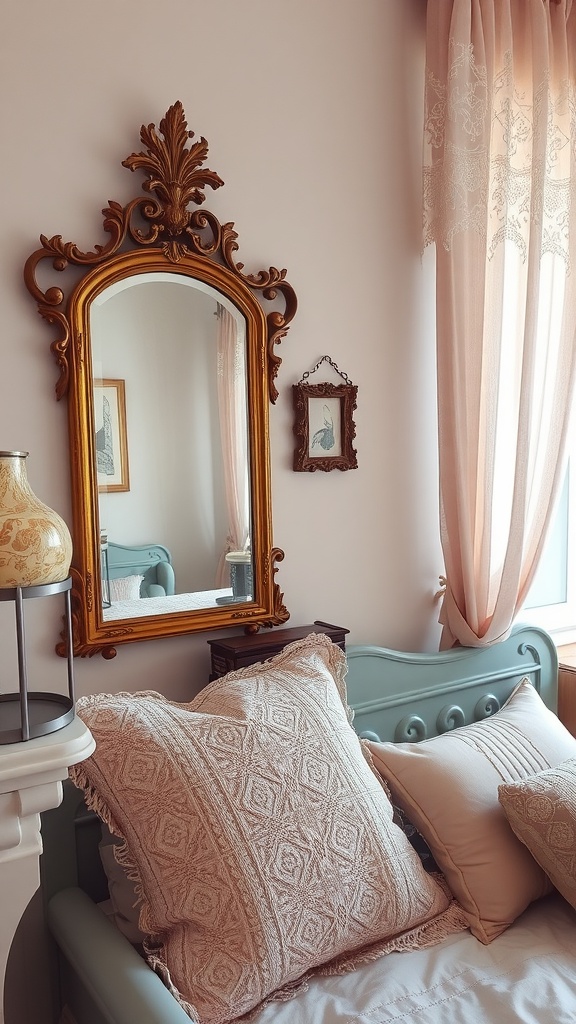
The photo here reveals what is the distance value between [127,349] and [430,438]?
0.90m

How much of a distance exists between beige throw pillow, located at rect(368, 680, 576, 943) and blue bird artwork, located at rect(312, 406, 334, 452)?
70 centimetres

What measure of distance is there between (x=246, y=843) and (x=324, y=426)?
1.01 meters

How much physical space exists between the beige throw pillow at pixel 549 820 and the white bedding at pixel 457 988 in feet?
0.43

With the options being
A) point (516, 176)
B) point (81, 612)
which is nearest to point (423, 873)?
point (81, 612)

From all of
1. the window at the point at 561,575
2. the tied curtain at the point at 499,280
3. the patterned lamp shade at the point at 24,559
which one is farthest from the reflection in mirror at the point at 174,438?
the window at the point at 561,575

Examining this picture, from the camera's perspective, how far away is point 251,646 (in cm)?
176

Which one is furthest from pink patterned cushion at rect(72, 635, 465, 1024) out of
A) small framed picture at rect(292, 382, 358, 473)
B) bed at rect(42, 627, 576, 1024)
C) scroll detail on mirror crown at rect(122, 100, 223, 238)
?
scroll detail on mirror crown at rect(122, 100, 223, 238)

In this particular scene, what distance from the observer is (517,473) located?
2176mm

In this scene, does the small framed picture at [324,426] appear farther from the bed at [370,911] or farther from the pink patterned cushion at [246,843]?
the pink patterned cushion at [246,843]

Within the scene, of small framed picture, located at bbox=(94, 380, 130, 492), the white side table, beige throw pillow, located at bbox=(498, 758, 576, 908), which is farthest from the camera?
small framed picture, located at bbox=(94, 380, 130, 492)

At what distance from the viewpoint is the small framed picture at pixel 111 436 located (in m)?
1.67

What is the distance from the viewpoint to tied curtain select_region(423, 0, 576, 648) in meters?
2.06

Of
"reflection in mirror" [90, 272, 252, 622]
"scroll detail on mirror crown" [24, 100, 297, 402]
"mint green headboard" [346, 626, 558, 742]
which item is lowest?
"mint green headboard" [346, 626, 558, 742]

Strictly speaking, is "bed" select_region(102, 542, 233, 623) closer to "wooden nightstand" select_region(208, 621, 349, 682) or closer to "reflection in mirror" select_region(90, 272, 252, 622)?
"reflection in mirror" select_region(90, 272, 252, 622)
